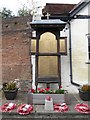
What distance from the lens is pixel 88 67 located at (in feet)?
26.7

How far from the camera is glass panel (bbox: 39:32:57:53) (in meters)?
6.91

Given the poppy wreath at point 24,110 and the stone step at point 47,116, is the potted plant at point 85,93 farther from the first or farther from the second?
the poppy wreath at point 24,110

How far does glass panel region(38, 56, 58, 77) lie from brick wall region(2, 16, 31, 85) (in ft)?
5.00

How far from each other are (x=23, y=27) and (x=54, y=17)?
1.60 m

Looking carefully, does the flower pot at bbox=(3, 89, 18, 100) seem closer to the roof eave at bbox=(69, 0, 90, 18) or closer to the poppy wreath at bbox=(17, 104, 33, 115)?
the poppy wreath at bbox=(17, 104, 33, 115)

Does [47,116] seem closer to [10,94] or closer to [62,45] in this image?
[10,94]

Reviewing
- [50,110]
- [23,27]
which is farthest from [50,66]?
[23,27]

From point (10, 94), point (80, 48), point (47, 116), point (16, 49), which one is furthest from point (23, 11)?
point (47, 116)

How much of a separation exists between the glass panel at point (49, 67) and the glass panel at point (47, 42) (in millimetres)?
247

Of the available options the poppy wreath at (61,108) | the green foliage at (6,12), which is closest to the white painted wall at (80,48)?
the poppy wreath at (61,108)

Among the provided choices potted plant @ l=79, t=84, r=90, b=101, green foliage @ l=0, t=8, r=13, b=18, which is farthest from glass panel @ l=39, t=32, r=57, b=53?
green foliage @ l=0, t=8, r=13, b=18

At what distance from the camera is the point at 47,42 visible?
696 centimetres

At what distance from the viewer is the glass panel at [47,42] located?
22.7ft

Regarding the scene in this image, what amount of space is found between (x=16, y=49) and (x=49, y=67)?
242cm
